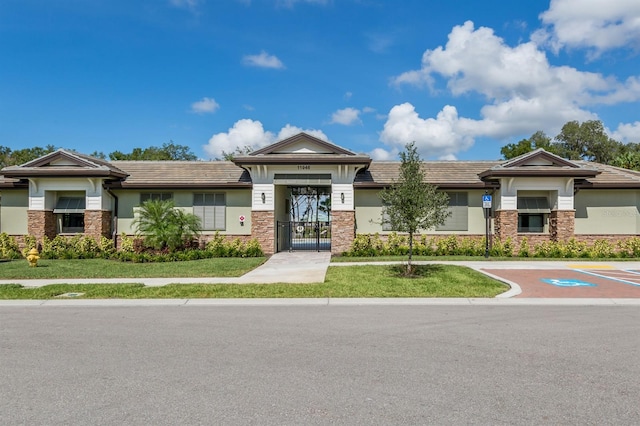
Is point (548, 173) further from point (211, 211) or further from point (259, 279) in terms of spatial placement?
point (211, 211)

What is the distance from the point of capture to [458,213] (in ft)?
73.8

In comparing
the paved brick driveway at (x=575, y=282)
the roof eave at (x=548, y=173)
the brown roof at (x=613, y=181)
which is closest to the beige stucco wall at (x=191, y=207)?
the paved brick driveway at (x=575, y=282)

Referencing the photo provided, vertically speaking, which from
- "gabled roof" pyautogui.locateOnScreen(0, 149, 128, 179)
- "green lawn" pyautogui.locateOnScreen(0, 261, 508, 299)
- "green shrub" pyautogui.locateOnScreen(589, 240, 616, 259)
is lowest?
"green lawn" pyautogui.locateOnScreen(0, 261, 508, 299)

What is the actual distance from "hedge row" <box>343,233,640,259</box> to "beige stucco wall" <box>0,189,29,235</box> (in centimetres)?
1679

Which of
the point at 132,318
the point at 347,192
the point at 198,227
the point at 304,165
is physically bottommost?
the point at 132,318

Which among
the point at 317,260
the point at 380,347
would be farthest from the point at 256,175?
the point at 380,347

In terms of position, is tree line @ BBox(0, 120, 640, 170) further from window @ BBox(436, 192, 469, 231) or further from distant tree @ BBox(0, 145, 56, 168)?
window @ BBox(436, 192, 469, 231)

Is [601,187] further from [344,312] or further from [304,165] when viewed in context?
[344,312]

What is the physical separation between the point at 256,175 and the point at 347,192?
4508 millimetres

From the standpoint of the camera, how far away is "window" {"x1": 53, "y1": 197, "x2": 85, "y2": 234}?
75.0 feet

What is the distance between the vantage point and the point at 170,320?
8.80 meters

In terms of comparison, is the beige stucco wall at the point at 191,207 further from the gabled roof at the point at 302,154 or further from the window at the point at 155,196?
the gabled roof at the point at 302,154

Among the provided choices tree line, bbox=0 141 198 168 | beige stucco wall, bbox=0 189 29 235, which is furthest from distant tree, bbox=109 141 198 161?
beige stucco wall, bbox=0 189 29 235

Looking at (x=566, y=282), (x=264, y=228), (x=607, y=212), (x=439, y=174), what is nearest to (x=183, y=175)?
(x=264, y=228)
